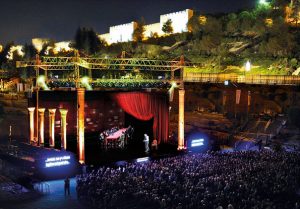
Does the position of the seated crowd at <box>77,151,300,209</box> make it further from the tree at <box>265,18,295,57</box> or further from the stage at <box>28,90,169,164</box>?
the tree at <box>265,18,295,57</box>

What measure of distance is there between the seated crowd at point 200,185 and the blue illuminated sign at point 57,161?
2817 mm

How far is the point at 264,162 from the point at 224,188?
400 centimetres

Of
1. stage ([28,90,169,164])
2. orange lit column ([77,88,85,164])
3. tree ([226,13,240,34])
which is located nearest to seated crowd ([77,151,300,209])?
orange lit column ([77,88,85,164])

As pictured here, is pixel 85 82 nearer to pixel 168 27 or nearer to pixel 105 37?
pixel 168 27

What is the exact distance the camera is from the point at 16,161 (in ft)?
62.5

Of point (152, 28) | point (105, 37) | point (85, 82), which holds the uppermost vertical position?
point (152, 28)

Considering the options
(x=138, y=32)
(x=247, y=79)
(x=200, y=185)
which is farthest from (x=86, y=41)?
(x=200, y=185)

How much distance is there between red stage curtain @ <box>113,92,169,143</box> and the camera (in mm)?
24797

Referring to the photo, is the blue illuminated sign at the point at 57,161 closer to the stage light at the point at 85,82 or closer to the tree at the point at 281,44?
the stage light at the point at 85,82

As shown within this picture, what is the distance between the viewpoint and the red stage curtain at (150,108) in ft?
81.4

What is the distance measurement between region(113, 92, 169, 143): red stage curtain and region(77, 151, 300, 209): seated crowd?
7.62m

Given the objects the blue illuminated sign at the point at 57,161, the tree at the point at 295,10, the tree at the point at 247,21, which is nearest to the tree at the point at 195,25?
the tree at the point at 247,21

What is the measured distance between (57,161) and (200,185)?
7.24 metres

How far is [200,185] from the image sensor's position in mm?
13516
